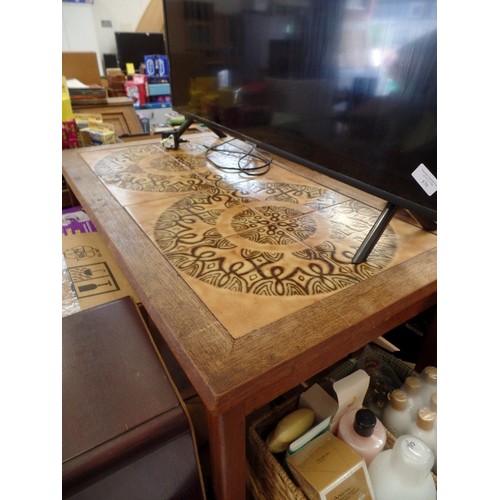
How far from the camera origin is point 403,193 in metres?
0.52

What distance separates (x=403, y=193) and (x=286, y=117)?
0.30 m

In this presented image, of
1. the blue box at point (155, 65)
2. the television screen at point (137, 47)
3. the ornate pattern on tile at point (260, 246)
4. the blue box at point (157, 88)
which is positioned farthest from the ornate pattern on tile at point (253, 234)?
the television screen at point (137, 47)

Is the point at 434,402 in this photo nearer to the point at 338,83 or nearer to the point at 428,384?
the point at 428,384

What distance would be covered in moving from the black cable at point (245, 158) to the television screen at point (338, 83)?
107 mm

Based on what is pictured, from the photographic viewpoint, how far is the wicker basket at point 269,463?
0.56m

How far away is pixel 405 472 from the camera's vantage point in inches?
20.9

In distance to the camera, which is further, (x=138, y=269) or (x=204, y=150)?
(x=204, y=150)

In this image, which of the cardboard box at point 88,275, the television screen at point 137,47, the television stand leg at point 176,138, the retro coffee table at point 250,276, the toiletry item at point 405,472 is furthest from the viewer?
the television screen at point 137,47

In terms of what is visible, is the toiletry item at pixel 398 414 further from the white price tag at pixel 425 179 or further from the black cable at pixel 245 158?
the black cable at pixel 245 158

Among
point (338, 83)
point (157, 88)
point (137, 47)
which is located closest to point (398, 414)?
point (338, 83)

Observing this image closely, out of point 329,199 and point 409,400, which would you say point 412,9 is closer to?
point 329,199
